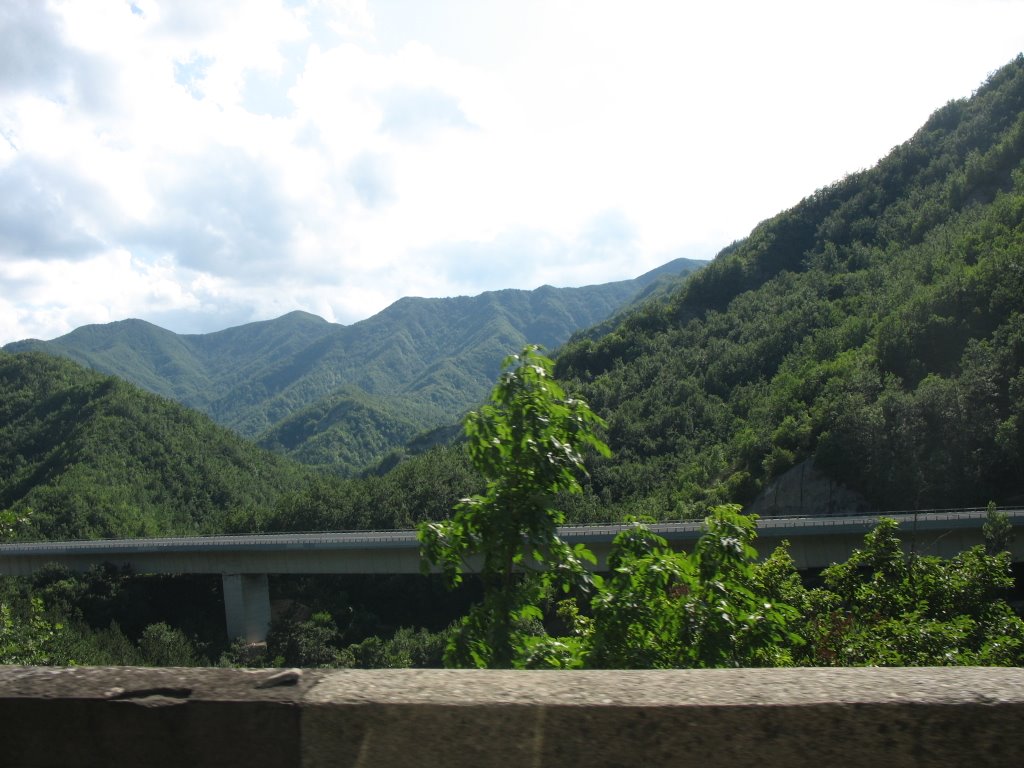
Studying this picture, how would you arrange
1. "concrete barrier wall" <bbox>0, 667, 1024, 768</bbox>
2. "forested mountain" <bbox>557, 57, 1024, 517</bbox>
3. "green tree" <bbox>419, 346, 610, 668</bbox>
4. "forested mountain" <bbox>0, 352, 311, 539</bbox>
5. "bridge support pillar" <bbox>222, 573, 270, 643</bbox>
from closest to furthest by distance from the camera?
"concrete barrier wall" <bbox>0, 667, 1024, 768</bbox> < "green tree" <bbox>419, 346, 610, 668</bbox> < "forested mountain" <bbox>557, 57, 1024, 517</bbox> < "bridge support pillar" <bbox>222, 573, 270, 643</bbox> < "forested mountain" <bbox>0, 352, 311, 539</bbox>

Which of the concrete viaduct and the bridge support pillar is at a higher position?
the concrete viaduct

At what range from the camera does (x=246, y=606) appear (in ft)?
166

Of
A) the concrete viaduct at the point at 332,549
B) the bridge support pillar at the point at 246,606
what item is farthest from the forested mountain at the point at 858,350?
the bridge support pillar at the point at 246,606

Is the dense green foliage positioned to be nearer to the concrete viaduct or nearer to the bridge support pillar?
the concrete viaduct

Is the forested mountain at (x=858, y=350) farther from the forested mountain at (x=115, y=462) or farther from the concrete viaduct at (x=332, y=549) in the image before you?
the forested mountain at (x=115, y=462)

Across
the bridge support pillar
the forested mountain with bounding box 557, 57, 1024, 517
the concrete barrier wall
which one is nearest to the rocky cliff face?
the forested mountain with bounding box 557, 57, 1024, 517

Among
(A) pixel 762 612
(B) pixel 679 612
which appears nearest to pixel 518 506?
(B) pixel 679 612

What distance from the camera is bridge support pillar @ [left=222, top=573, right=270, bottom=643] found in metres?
49.9

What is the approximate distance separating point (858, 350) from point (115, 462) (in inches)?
3592

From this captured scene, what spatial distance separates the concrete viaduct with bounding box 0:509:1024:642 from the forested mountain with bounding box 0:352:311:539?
18900 mm

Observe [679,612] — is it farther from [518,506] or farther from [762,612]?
[518,506]

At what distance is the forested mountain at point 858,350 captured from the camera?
44.4m

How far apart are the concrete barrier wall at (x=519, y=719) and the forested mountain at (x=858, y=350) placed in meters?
29.3

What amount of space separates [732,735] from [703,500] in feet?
178
